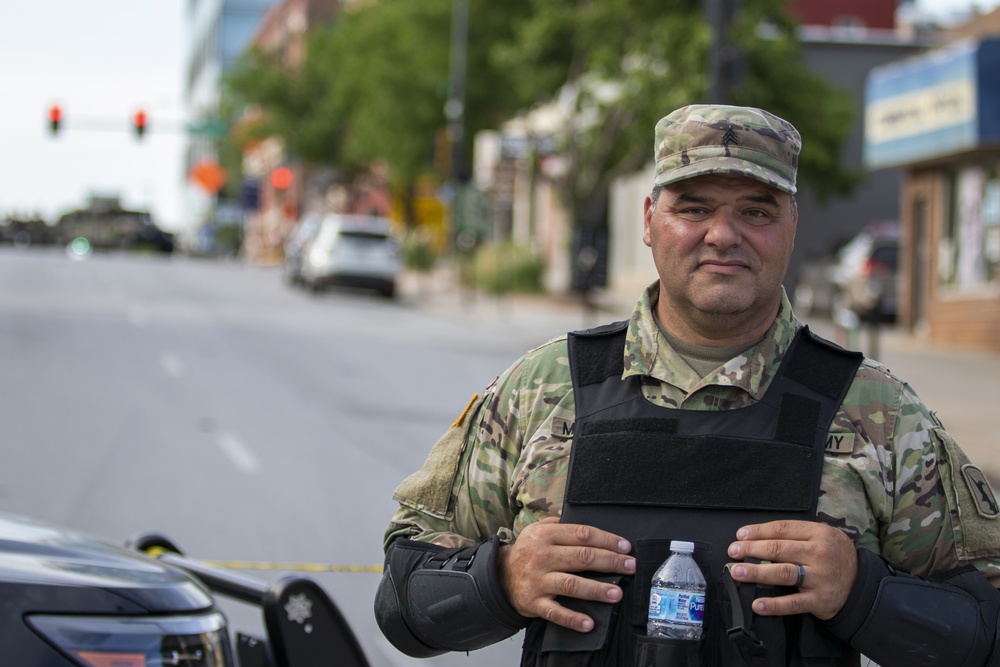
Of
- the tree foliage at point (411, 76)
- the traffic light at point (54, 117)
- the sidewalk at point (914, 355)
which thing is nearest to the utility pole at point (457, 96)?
the tree foliage at point (411, 76)

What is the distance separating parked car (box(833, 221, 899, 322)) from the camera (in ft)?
94.9

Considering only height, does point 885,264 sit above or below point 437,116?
below

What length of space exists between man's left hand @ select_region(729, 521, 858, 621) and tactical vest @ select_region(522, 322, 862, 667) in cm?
4

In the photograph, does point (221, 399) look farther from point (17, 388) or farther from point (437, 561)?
point (437, 561)

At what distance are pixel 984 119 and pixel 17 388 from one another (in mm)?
14118

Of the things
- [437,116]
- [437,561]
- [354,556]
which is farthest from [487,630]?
[437,116]

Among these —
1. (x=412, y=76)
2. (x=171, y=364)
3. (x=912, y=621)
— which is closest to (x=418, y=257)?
(x=412, y=76)

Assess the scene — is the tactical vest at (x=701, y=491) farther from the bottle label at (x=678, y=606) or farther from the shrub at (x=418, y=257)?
the shrub at (x=418, y=257)

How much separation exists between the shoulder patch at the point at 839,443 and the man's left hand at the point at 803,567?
183 mm

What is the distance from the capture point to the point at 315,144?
64.0 m

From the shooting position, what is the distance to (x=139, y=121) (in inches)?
2168

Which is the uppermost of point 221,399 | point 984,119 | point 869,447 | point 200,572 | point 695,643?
point 984,119

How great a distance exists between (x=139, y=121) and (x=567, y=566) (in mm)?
54405

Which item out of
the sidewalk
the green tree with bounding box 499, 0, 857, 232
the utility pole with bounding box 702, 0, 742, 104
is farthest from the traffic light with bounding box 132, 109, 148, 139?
the utility pole with bounding box 702, 0, 742, 104
